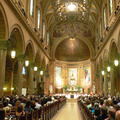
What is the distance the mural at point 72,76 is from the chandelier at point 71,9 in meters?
13.1

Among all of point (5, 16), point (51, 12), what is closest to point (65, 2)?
point (51, 12)

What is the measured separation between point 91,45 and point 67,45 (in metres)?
6.73

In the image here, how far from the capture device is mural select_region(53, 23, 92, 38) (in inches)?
1533

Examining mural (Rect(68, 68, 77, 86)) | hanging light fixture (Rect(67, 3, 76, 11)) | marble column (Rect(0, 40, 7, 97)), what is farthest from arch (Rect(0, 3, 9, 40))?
mural (Rect(68, 68, 77, 86))

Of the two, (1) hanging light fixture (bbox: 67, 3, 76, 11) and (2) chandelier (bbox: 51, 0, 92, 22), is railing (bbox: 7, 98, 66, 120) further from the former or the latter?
(1) hanging light fixture (bbox: 67, 3, 76, 11)

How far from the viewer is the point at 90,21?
116 ft

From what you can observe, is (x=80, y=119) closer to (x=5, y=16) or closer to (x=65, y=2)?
(x=5, y=16)

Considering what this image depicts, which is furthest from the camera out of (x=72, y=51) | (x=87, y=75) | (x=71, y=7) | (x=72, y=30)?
(x=72, y=51)

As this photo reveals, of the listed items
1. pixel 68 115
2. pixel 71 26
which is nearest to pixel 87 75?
pixel 71 26

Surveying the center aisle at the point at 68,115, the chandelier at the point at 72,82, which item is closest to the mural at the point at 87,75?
the chandelier at the point at 72,82

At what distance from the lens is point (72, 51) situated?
1699 inches

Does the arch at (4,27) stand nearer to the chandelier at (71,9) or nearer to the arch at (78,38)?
the chandelier at (71,9)

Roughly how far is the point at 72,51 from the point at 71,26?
6839 millimetres

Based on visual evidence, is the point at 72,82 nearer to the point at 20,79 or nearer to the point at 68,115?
the point at 20,79
